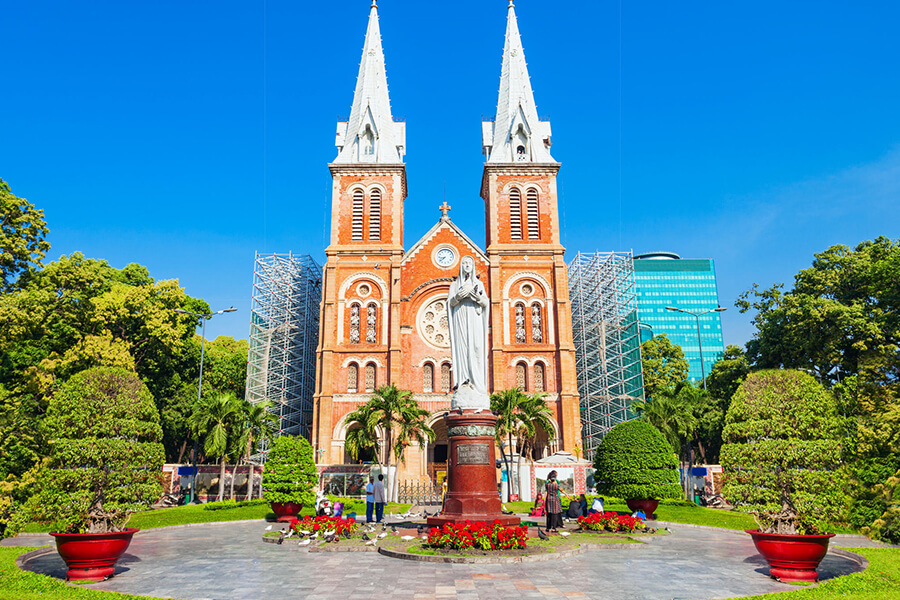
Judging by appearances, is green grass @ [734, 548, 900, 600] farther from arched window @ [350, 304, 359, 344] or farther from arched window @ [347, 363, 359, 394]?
arched window @ [350, 304, 359, 344]

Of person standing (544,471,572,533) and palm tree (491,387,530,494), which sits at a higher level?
palm tree (491,387,530,494)

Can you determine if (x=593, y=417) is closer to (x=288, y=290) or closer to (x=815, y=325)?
(x=815, y=325)

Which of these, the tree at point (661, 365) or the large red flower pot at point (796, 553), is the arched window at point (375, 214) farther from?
the large red flower pot at point (796, 553)

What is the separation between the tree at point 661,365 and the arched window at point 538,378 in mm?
11865

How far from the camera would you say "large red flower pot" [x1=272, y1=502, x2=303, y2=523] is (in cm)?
1823

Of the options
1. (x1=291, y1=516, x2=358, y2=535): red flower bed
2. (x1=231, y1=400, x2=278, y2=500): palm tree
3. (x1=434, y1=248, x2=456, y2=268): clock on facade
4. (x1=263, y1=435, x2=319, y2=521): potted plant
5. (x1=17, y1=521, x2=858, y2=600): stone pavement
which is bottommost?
(x1=17, y1=521, x2=858, y2=600): stone pavement

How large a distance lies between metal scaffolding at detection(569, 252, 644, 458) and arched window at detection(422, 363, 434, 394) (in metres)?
10.7

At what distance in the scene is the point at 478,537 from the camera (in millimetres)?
10586

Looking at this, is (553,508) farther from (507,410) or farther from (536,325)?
(536,325)

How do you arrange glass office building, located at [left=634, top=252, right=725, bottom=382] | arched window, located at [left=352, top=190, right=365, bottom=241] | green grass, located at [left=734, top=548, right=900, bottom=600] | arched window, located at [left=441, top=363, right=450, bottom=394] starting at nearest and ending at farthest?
green grass, located at [left=734, top=548, right=900, bottom=600] < arched window, located at [left=441, top=363, right=450, bottom=394] < arched window, located at [left=352, top=190, right=365, bottom=241] < glass office building, located at [left=634, top=252, right=725, bottom=382]

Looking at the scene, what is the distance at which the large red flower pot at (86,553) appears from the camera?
8867mm

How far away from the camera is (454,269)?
40000 millimetres

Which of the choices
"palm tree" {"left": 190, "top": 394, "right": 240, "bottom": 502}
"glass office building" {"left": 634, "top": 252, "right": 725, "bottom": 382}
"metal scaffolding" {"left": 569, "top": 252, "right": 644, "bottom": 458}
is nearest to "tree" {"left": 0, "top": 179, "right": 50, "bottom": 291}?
"palm tree" {"left": 190, "top": 394, "right": 240, "bottom": 502}

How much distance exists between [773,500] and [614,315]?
35521 mm
